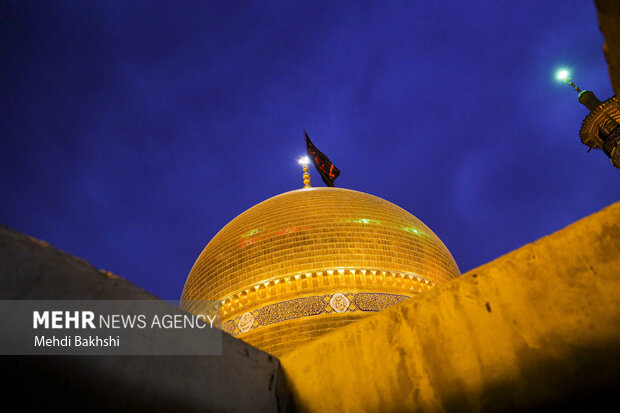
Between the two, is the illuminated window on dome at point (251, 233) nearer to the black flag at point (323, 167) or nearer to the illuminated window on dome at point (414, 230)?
the illuminated window on dome at point (414, 230)

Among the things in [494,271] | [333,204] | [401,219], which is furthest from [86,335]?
[401,219]

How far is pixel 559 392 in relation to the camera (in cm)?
132

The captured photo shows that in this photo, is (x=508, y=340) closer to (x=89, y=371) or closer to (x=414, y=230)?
(x=89, y=371)

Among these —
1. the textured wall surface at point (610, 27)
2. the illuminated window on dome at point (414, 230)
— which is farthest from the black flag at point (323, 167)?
the textured wall surface at point (610, 27)

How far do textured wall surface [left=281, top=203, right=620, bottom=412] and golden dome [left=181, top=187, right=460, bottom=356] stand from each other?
7406 millimetres

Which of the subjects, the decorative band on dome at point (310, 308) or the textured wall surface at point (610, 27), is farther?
the decorative band on dome at point (310, 308)

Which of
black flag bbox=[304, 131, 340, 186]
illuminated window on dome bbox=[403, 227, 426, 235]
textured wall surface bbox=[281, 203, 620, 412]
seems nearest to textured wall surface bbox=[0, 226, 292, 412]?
textured wall surface bbox=[281, 203, 620, 412]

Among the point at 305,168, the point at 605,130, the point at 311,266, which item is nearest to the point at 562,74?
the point at 605,130

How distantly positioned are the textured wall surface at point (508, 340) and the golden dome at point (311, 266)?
741 cm

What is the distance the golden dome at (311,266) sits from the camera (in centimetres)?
943

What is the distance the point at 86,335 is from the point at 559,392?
1.51 m

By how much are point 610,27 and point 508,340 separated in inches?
39.8

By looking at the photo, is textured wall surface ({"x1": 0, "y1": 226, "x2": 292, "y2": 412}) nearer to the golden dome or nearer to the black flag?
the golden dome

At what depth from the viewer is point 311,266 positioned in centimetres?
1017
